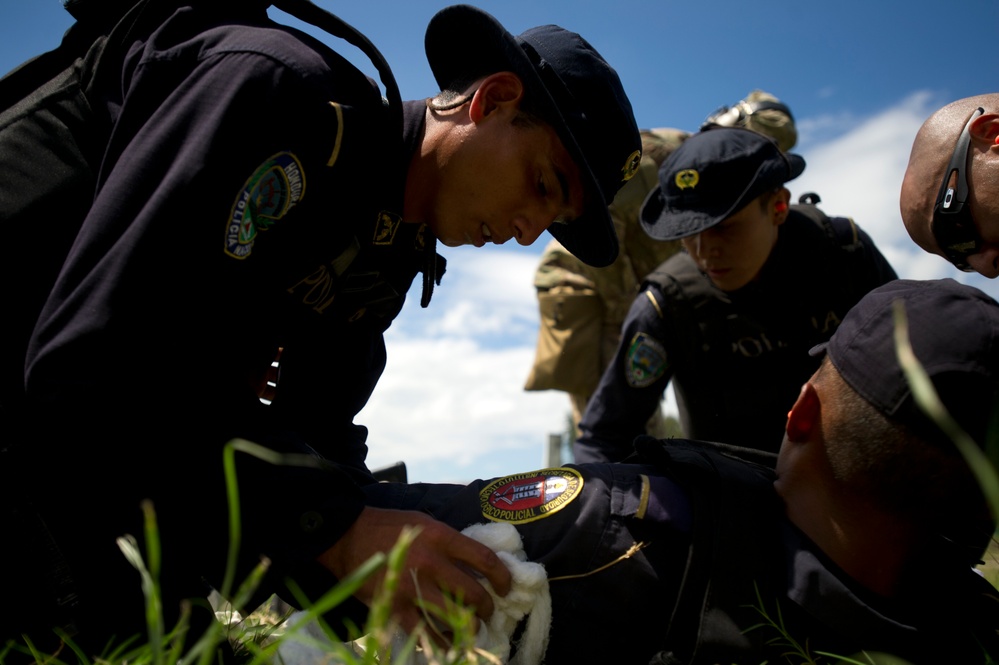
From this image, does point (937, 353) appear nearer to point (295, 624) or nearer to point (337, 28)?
point (295, 624)

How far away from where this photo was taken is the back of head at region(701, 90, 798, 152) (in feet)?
15.5

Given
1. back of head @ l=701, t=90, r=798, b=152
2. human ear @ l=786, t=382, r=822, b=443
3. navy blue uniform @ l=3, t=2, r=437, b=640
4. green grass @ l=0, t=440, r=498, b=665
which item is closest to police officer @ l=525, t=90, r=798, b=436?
back of head @ l=701, t=90, r=798, b=152

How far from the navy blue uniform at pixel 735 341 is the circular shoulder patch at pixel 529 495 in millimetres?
1614

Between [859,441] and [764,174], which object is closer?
[859,441]

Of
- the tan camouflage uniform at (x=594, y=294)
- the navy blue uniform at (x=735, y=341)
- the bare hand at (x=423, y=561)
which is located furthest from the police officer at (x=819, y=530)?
the tan camouflage uniform at (x=594, y=294)

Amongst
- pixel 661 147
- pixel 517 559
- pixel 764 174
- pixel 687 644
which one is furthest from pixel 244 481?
pixel 661 147

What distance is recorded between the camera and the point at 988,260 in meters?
2.20

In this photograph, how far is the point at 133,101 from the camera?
152 centimetres

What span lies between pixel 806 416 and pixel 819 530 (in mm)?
245

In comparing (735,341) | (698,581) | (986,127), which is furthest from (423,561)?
(735,341)

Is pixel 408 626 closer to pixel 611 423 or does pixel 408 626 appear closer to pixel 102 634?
pixel 102 634

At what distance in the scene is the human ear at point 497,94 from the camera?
6.44 feet

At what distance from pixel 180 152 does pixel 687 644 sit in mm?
1349

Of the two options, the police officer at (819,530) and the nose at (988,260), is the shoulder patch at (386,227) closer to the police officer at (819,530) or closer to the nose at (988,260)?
the police officer at (819,530)
